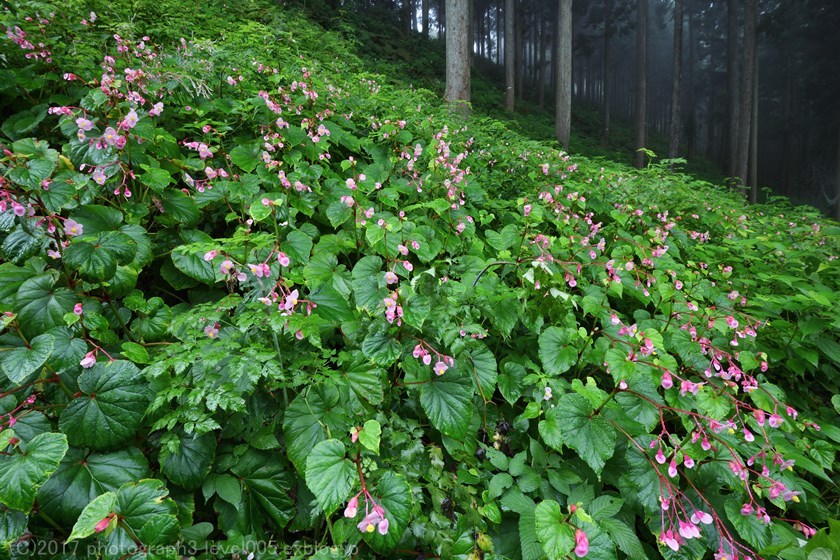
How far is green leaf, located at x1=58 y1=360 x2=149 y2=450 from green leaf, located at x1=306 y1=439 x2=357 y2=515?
0.71 m

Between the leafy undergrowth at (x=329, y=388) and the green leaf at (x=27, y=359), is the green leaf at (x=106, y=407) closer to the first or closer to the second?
the leafy undergrowth at (x=329, y=388)

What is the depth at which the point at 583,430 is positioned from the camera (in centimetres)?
161

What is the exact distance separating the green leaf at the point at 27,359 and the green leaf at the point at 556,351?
6.79 feet

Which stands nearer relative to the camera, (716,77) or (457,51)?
(457,51)

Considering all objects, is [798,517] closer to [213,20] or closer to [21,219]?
[21,219]


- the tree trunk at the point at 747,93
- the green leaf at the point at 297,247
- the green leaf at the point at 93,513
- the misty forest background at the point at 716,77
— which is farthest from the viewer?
the misty forest background at the point at 716,77

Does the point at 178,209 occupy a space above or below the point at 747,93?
below

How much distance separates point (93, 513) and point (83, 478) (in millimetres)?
305

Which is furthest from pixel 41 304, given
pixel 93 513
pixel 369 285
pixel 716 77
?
pixel 716 77

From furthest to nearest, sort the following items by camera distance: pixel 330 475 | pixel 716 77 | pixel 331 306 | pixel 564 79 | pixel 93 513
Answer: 1. pixel 716 77
2. pixel 564 79
3. pixel 331 306
4. pixel 330 475
5. pixel 93 513

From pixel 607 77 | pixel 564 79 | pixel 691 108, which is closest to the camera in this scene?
pixel 564 79

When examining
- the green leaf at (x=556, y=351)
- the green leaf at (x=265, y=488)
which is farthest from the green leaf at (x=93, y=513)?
the green leaf at (x=556, y=351)

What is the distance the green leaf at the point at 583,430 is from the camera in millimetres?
1552

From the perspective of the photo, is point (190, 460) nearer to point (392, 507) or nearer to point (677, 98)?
point (392, 507)
